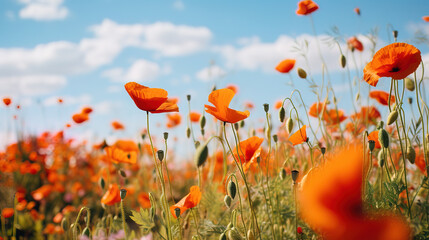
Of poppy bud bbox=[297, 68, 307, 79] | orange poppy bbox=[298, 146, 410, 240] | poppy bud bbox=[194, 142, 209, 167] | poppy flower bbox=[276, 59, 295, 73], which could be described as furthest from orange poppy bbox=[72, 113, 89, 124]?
orange poppy bbox=[298, 146, 410, 240]

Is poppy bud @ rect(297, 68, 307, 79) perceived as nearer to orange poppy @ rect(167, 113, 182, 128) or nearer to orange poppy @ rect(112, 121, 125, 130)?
orange poppy @ rect(167, 113, 182, 128)

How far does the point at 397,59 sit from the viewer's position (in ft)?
3.31

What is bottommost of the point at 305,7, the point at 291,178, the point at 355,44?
the point at 291,178

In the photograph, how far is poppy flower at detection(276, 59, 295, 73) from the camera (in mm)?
Answer: 1880

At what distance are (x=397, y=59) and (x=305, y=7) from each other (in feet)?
3.06

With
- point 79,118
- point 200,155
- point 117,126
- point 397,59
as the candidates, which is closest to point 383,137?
point 397,59

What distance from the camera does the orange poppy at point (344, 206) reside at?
248 mm

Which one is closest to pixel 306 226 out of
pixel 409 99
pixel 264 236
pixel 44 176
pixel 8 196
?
pixel 264 236

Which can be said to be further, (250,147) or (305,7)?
(305,7)

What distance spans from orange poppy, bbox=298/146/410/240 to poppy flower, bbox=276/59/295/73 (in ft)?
5.46

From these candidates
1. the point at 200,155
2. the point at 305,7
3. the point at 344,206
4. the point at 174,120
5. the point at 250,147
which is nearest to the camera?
the point at 344,206

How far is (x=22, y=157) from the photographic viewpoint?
462 cm

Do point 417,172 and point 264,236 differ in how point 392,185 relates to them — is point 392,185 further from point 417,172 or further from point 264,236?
point 417,172

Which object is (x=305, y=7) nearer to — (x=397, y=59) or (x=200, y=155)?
(x=397, y=59)
